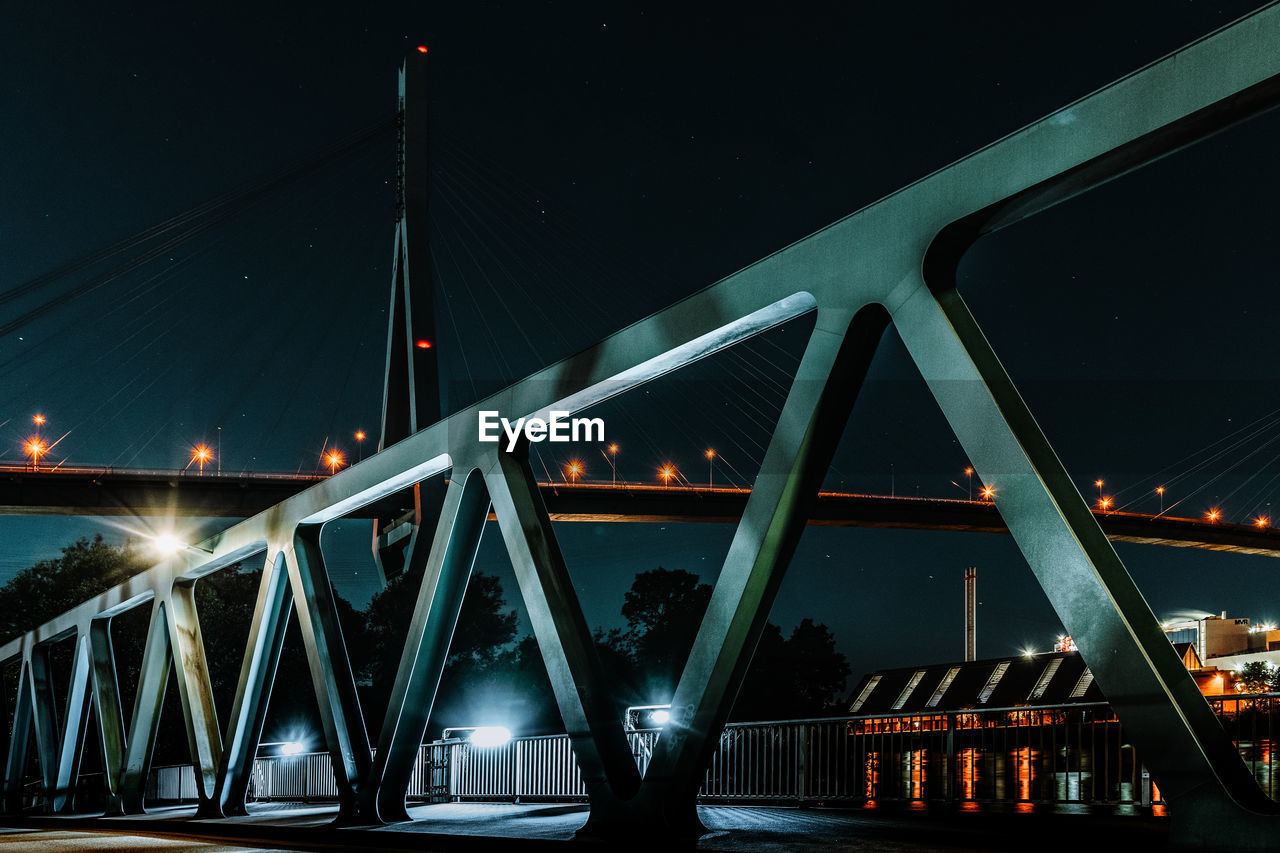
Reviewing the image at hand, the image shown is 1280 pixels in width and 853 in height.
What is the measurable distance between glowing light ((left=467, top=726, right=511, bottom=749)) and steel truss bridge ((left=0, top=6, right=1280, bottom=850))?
5608 mm

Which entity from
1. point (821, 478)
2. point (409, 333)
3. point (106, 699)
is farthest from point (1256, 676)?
point (821, 478)

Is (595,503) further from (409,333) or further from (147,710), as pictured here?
(147,710)

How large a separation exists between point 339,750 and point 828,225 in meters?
8.49

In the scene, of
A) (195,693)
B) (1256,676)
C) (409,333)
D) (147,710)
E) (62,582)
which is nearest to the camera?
(195,693)

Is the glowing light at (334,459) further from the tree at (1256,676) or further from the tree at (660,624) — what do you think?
the tree at (1256,676)

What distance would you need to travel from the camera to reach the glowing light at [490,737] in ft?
60.5

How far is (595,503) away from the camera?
197ft

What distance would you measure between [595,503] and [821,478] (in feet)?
173

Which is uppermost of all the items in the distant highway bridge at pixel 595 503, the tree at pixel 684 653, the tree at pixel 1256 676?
the distant highway bridge at pixel 595 503

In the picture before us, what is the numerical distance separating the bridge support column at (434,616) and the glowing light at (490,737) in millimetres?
6353

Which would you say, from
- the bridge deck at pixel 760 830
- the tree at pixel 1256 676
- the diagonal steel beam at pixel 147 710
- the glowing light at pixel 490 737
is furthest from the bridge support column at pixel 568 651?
the tree at pixel 1256 676

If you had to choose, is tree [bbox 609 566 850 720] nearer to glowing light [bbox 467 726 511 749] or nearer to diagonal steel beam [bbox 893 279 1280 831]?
glowing light [bbox 467 726 511 749]

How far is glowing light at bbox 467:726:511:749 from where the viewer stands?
18453 millimetres

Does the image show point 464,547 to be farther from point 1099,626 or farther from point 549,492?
point 549,492
